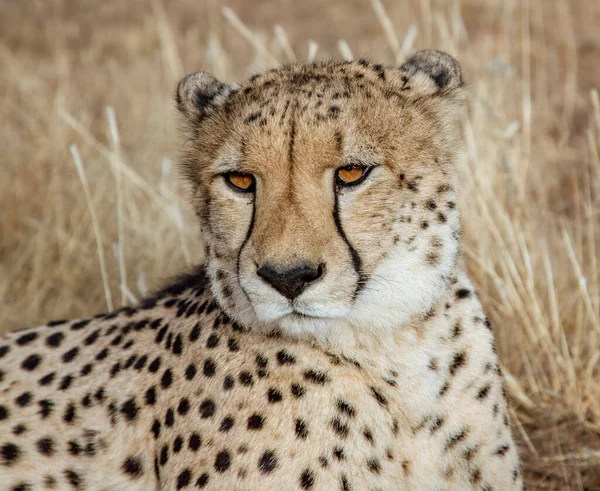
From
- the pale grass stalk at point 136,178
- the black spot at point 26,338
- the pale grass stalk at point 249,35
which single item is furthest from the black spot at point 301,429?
the pale grass stalk at point 249,35

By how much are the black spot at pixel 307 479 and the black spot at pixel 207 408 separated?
0.27 meters

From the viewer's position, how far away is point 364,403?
2.24 meters

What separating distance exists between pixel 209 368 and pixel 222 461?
0.23m

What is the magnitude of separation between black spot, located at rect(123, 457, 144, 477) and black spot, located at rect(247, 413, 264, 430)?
0.37 m

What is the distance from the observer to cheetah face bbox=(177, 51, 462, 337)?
206 cm

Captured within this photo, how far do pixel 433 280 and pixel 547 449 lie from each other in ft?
3.90

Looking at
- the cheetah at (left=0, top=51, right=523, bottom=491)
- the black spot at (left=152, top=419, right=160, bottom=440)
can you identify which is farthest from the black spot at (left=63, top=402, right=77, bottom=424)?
the black spot at (left=152, top=419, right=160, bottom=440)

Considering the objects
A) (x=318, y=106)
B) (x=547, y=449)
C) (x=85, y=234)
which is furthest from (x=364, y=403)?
(x=85, y=234)

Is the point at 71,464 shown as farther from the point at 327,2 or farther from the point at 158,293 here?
the point at 327,2

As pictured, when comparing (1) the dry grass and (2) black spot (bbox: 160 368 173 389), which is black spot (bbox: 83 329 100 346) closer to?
(2) black spot (bbox: 160 368 173 389)

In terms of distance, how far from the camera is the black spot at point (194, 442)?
2.28 m

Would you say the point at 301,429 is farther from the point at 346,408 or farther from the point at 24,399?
the point at 24,399

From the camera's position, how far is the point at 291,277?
78.5 inches

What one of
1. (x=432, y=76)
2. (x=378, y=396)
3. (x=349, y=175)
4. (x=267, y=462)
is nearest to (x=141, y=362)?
(x=267, y=462)
